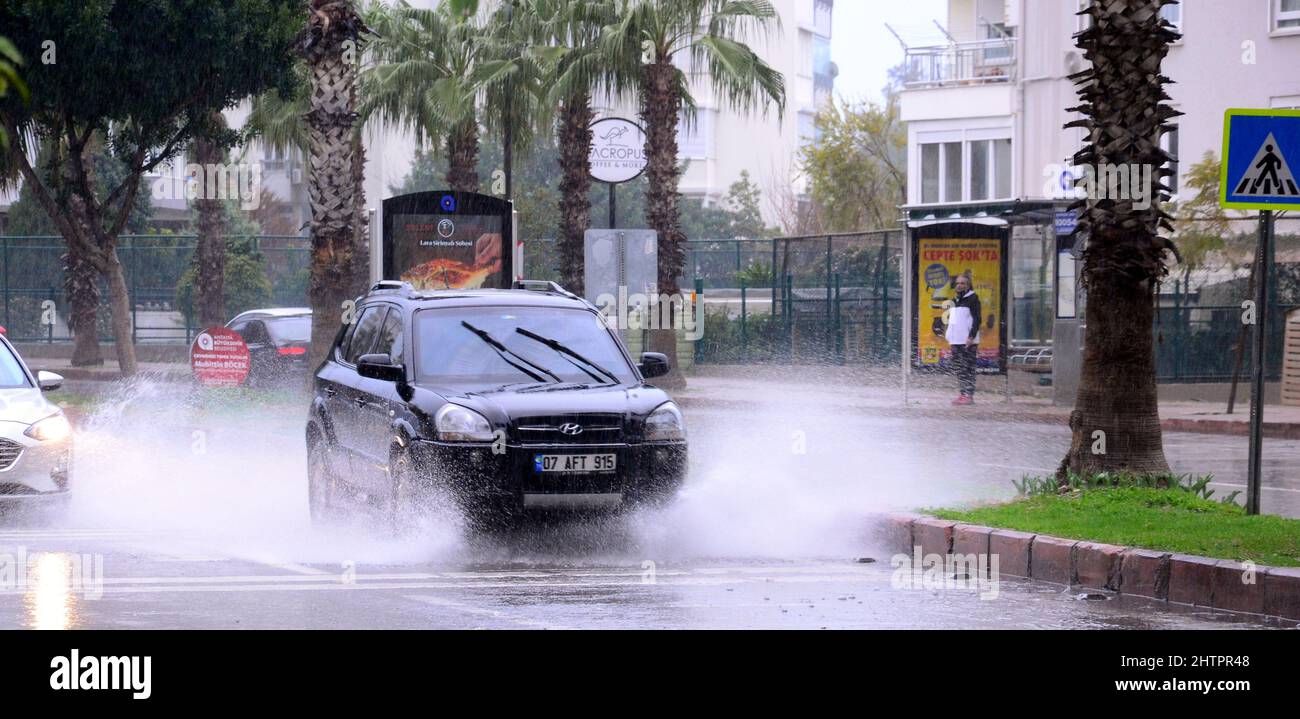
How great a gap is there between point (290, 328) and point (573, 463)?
18474 millimetres

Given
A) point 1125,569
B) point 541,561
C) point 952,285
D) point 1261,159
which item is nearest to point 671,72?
point 952,285

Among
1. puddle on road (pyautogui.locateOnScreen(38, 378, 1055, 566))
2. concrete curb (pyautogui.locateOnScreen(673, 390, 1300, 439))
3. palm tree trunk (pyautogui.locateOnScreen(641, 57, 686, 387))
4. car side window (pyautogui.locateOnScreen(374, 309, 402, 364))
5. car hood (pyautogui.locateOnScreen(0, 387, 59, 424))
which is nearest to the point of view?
puddle on road (pyautogui.locateOnScreen(38, 378, 1055, 566))

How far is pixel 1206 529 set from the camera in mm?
10430

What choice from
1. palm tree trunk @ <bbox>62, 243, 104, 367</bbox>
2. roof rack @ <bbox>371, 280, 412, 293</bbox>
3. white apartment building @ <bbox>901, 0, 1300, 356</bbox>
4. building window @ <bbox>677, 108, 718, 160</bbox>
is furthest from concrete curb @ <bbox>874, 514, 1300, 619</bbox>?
building window @ <bbox>677, 108, 718, 160</bbox>

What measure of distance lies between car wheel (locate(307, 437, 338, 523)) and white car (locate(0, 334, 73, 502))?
1815mm

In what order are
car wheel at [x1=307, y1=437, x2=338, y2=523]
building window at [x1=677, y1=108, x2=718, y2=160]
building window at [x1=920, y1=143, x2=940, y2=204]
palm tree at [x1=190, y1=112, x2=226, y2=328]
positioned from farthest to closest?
building window at [x1=677, y1=108, x2=718, y2=160]
building window at [x1=920, y1=143, x2=940, y2=204]
palm tree at [x1=190, y1=112, x2=226, y2=328]
car wheel at [x1=307, y1=437, x2=338, y2=523]

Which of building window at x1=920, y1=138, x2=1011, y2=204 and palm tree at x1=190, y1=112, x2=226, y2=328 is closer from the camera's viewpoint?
palm tree at x1=190, y1=112, x2=226, y2=328

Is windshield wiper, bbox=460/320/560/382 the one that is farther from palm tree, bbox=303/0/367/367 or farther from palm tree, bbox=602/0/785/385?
palm tree, bbox=602/0/785/385

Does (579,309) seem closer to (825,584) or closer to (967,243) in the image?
(825,584)

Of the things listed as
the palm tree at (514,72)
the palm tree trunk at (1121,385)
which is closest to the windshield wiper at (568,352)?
the palm tree trunk at (1121,385)

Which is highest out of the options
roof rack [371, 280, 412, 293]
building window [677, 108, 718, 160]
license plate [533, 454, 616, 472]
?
building window [677, 108, 718, 160]

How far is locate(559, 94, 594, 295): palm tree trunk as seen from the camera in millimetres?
31578

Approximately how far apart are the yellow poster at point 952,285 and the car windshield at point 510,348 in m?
15.5

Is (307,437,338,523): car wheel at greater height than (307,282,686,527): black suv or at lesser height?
lesser
